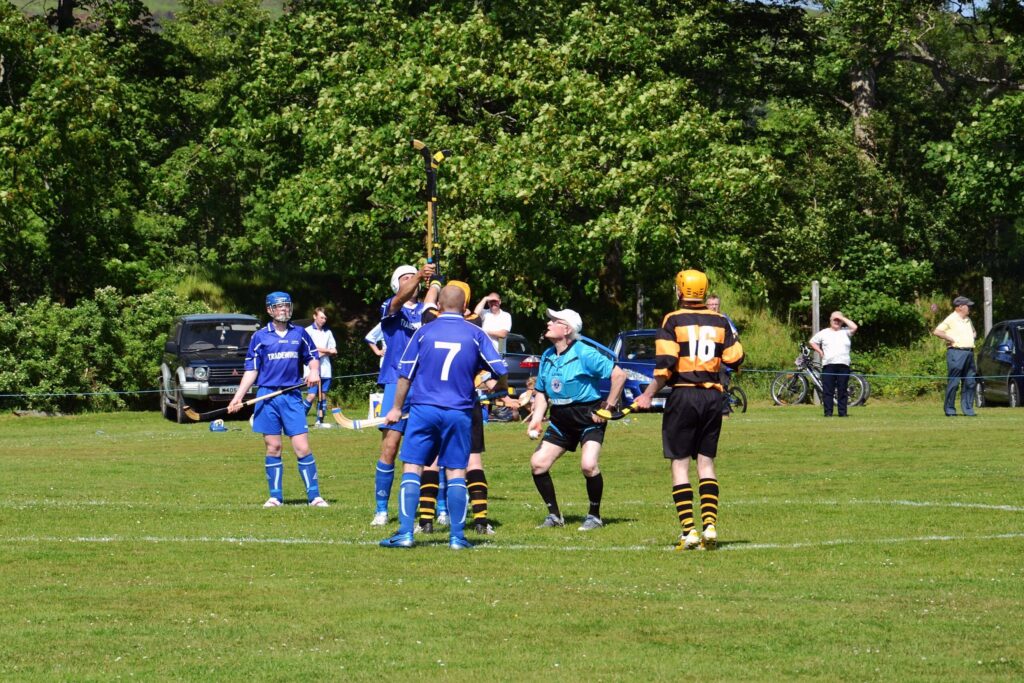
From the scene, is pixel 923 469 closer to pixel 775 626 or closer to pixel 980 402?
pixel 775 626

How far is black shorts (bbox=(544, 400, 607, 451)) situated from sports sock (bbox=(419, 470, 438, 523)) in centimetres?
125

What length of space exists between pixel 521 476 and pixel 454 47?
23.5m

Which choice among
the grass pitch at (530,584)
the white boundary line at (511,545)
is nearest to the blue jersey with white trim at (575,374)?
the grass pitch at (530,584)

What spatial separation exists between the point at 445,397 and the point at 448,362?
0.82 ft

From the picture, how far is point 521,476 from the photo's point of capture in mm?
19234

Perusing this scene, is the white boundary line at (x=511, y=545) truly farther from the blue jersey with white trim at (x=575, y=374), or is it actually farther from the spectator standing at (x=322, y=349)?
the spectator standing at (x=322, y=349)

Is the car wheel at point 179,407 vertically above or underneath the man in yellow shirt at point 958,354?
underneath

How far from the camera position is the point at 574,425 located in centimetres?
1388

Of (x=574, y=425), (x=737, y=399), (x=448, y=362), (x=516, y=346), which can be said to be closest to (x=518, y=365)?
(x=516, y=346)

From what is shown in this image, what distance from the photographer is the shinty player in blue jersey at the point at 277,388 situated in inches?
629

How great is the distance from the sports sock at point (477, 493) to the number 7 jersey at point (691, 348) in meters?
2.26

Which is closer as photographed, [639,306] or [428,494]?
[428,494]

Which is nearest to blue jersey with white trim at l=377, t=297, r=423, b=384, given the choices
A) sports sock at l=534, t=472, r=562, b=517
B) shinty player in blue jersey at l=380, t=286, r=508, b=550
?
sports sock at l=534, t=472, r=562, b=517

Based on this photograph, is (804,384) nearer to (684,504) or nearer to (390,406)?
(390,406)
